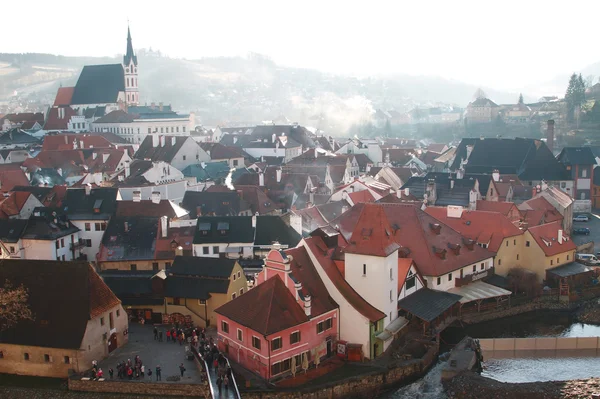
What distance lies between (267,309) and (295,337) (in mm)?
2030

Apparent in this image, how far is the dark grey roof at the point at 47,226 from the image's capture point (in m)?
48.1

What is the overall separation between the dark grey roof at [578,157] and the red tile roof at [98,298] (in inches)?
2373

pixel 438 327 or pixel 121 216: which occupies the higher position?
pixel 121 216

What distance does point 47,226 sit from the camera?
159 feet

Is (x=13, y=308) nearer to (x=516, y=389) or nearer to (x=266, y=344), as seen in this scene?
(x=266, y=344)

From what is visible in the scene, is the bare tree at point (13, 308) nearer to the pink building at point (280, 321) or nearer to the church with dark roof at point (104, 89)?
the pink building at point (280, 321)

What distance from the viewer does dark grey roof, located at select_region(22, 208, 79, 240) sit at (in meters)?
48.1

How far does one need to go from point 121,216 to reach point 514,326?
29624 millimetres

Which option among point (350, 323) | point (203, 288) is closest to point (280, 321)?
point (350, 323)

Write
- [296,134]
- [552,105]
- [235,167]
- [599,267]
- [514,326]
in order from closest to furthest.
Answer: [514,326]
[599,267]
[235,167]
[296,134]
[552,105]

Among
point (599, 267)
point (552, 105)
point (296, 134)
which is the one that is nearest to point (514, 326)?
point (599, 267)

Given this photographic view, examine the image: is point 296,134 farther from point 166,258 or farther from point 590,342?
point 590,342

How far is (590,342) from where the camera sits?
128ft

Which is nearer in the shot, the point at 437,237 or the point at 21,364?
the point at 21,364
